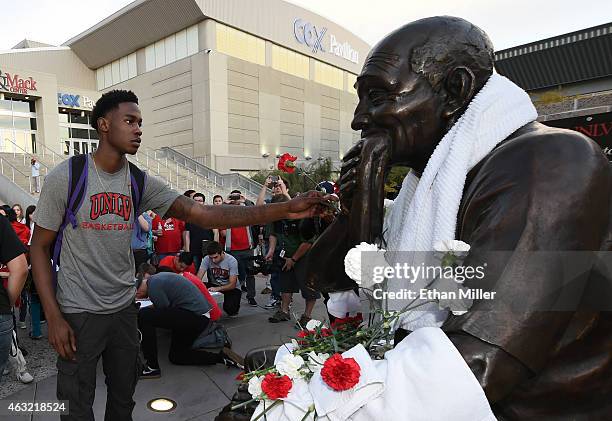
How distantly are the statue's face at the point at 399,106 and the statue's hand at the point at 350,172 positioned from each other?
0.07 meters

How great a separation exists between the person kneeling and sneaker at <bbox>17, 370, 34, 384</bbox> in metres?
1.09

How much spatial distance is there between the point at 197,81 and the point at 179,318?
26.6m

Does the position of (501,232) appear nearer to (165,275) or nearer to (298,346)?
(298,346)

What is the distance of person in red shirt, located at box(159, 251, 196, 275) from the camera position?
6.34 metres

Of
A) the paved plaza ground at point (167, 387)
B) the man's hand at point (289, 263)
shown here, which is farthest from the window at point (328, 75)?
the paved plaza ground at point (167, 387)

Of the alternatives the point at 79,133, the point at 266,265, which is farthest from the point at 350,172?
the point at 79,133

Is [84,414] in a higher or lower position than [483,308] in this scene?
lower

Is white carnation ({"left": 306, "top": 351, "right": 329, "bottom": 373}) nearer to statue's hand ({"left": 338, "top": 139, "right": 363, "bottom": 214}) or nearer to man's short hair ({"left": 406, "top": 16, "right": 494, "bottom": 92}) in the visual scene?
statue's hand ({"left": 338, "top": 139, "right": 363, "bottom": 214})

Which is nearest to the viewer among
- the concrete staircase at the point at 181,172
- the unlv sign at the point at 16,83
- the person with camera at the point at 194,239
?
the person with camera at the point at 194,239

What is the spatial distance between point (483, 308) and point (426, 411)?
216 millimetres

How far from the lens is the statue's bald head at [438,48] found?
1.11 metres

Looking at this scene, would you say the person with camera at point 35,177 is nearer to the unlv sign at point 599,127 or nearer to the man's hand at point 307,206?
the man's hand at point 307,206

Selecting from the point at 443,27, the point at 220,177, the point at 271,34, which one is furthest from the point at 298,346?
the point at 271,34

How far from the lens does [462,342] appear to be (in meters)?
0.76
